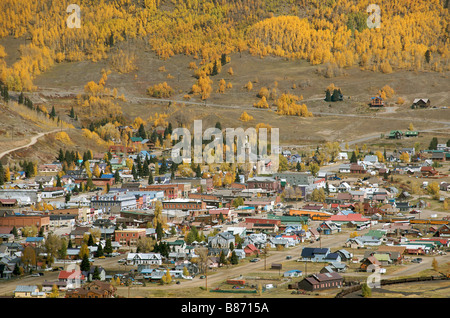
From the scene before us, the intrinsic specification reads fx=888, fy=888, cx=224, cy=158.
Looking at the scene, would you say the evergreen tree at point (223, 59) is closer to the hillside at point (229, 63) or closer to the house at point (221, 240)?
the hillside at point (229, 63)

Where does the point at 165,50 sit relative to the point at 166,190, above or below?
above

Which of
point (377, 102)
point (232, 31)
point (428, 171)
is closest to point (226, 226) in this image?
point (428, 171)

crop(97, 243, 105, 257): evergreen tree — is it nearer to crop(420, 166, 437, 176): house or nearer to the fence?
the fence

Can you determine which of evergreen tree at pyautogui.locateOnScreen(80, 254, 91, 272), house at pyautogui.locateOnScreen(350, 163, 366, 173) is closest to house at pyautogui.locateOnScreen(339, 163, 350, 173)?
house at pyautogui.locateOnScreen(350, 163, 366, 173)
